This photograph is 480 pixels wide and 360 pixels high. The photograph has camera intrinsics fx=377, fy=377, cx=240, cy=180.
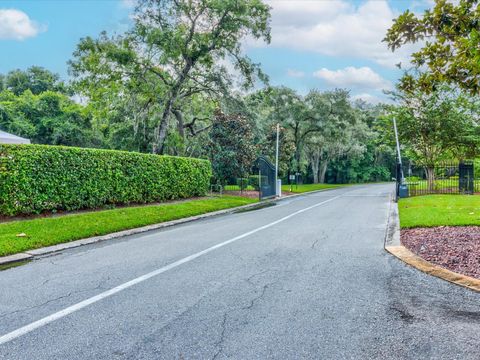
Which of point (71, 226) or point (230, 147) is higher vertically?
point (230, 147)

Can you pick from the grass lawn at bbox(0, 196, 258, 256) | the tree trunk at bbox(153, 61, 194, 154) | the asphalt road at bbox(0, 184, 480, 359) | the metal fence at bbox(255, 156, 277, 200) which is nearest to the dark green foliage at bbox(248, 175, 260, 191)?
the metal fence at bbox(255, 156, 277, 200)

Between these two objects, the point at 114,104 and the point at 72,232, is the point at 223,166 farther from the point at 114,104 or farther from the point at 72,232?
the point at 72,232

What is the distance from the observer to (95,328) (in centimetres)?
336

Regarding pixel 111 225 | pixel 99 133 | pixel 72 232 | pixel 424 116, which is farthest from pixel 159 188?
pixel 99 133

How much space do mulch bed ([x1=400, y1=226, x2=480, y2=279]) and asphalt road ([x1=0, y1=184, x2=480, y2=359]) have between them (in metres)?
0.69

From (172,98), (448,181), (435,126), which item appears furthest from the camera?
(448,181)

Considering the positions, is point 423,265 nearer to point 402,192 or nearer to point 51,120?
point 402,192

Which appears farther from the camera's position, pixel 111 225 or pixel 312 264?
pixel 111 225

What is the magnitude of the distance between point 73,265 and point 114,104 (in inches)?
829

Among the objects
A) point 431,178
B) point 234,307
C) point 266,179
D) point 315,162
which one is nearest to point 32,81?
point 315,162

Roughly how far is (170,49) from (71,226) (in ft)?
46.1

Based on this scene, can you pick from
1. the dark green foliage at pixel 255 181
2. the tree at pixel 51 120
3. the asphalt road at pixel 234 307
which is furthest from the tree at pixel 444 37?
the tree at pixel 51 120

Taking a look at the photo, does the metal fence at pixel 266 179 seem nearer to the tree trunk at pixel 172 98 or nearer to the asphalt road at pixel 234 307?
the tree trunk at pixel 172 98

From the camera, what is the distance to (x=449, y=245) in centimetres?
663
